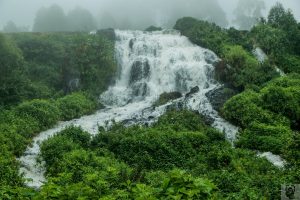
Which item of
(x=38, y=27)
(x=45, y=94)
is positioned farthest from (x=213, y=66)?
(x=38, y=27)

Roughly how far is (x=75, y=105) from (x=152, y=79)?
6961mm

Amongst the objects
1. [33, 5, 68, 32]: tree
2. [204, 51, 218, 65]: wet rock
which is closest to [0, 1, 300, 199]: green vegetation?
[204, 51, 218, 65]: wet rock

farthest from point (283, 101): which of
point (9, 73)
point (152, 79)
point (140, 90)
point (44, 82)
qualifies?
point (44, 82)

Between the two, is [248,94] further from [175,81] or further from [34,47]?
[34,47]

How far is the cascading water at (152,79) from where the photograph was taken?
81.9 ft

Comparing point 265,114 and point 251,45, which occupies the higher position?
point 251,45

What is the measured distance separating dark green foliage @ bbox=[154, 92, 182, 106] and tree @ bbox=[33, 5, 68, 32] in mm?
41895

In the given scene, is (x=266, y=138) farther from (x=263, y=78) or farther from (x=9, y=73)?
(x=9, y=73)

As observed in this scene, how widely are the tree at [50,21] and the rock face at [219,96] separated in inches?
1759

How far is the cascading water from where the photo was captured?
25.0 m

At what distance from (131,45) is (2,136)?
18.9 metres

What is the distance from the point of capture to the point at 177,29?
135 ft

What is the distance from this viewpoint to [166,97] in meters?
28.5

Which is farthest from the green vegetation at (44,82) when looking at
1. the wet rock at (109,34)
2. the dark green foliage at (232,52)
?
the dark green foliage at (232,52)
